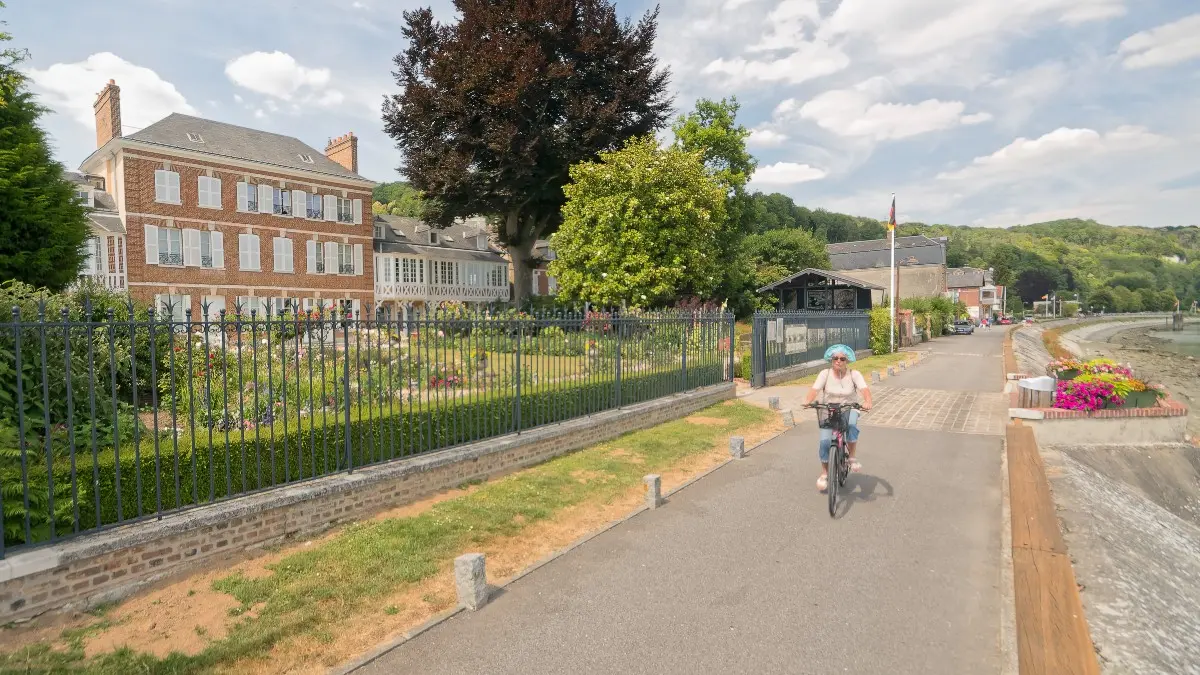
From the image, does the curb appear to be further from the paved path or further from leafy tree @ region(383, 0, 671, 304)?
leafy tree @ region(383, 0, 671, 304)

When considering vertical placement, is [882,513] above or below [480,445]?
below

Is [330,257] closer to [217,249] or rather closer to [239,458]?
[217,249]

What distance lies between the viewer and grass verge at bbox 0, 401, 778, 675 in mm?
3836

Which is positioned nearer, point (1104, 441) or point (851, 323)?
point (1104, 441)

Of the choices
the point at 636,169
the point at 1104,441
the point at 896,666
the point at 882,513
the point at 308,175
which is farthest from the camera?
the point at 308,175

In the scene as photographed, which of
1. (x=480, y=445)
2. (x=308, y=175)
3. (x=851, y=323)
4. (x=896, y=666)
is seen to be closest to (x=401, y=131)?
(x=308, y=175)

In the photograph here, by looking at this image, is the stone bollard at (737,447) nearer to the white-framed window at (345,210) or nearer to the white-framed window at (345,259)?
the white-framed window at (345,259)

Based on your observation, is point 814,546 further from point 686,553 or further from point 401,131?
point 401,131

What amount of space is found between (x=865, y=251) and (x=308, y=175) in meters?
62.2

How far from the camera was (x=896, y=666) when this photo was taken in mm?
3824

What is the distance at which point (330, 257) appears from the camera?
32281 millimetres

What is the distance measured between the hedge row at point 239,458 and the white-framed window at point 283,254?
2636 cm

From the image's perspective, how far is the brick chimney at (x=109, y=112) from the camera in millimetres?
26203

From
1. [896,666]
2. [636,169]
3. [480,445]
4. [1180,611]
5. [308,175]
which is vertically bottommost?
[1180,611]
